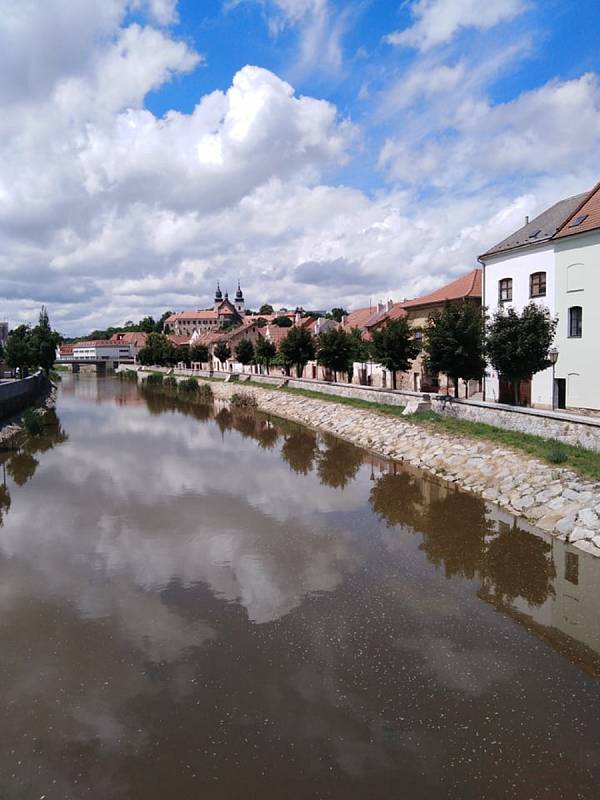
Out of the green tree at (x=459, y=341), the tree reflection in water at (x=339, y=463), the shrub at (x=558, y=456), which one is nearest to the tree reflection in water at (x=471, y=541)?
the tree reflection in water at (x=339, y=463)

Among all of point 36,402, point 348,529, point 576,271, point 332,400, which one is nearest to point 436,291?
point 332,400

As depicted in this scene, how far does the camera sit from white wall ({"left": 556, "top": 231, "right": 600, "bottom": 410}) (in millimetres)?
24625

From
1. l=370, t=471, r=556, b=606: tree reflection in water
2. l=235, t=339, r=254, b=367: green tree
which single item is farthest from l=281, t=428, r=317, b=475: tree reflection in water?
l=235, t=339, r=254, b=367: green tree

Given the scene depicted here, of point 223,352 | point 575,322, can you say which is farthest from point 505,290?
point 223,352

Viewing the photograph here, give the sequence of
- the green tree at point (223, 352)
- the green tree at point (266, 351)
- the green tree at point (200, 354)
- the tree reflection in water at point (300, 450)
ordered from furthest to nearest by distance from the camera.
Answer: the green tree at point (200, 354), the green tree at point (223, 352), the green tree at point (266, 351), the tree reflection in water at point (300, 450)

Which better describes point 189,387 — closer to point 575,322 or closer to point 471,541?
point 575,322

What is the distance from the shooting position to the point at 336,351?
4741 centimetres

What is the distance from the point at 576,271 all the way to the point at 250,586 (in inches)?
878

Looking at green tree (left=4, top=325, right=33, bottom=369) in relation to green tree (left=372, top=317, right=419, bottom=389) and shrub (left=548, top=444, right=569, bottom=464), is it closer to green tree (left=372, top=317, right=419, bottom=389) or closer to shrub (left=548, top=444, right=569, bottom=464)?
green tree (left=372, top=317, right=419, bottom=389)

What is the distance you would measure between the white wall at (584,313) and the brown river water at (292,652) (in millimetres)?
10830

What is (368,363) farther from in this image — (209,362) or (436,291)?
(209,362)

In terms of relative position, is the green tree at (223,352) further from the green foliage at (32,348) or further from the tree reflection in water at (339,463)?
the tree reflection in water at (339,463)

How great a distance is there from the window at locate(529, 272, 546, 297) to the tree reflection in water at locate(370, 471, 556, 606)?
13145mm

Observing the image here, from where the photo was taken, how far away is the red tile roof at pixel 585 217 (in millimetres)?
24950
